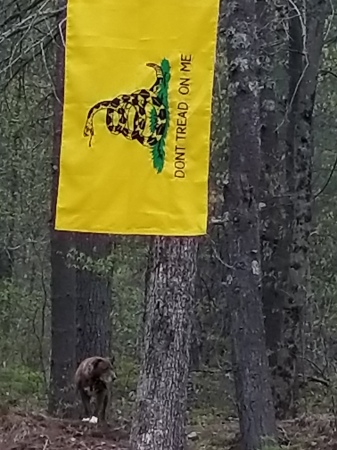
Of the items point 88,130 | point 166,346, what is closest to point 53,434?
point 166,346

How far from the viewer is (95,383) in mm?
11727

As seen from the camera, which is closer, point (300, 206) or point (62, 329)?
point (62, 329)

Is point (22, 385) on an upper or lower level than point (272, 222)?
lower

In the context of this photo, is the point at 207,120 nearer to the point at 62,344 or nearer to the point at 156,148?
the point at 156,148

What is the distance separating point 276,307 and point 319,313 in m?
2.60

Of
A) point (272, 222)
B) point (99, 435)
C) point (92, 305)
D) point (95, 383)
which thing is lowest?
point (99, 435)

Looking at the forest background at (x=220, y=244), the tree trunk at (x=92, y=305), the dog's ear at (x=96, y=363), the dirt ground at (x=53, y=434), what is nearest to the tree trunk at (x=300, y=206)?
the forest background at (x=220, y=244)

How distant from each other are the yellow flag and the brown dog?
17.6 feet

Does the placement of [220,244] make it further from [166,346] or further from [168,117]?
[168,117]

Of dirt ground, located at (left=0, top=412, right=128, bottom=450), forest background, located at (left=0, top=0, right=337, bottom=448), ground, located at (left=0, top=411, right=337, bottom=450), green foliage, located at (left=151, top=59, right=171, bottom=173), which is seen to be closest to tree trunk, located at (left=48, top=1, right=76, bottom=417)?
forest background, located at (left=0, top=0, right=337, bottom=448)

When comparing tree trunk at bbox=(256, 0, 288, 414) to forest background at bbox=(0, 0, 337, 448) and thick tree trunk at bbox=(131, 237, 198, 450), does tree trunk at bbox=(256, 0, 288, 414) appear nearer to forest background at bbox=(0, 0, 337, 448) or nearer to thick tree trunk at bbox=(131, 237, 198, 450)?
forest background at bbox=(0, 0, 337, 448)

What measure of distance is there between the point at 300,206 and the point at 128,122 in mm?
7345

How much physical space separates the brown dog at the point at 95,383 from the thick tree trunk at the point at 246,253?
2237 mm

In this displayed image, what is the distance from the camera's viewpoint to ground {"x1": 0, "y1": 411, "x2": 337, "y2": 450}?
9.88 meters
